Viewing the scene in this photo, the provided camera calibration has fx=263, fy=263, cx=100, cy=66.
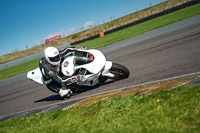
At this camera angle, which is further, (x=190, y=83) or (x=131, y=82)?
(x=131, y=82)

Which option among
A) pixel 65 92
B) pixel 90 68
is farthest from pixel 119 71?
pixel 65 92

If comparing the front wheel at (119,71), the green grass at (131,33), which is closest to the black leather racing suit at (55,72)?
the front wheel at (119,71)

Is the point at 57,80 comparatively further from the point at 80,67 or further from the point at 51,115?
the point at 51,115

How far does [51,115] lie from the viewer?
596cm

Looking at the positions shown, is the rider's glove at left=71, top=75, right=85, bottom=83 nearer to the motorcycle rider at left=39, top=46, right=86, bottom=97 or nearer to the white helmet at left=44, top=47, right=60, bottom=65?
the motorcycle rider at left=39, top=46, right=86, bottom=97

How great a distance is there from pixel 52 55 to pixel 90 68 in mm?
1160

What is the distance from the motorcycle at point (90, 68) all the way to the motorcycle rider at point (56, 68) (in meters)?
0.13

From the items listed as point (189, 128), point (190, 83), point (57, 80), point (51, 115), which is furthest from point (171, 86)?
point (57, 80)

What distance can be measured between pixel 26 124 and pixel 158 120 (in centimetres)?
354

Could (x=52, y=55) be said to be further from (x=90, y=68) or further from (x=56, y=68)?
(x=90, y=68)

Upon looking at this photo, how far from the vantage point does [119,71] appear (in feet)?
26.0

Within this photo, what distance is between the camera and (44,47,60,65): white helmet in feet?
24.9

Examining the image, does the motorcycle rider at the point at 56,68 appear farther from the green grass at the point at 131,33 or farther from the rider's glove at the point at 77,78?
the green grass at the point at 131,33

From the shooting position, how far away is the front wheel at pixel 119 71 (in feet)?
25.4
